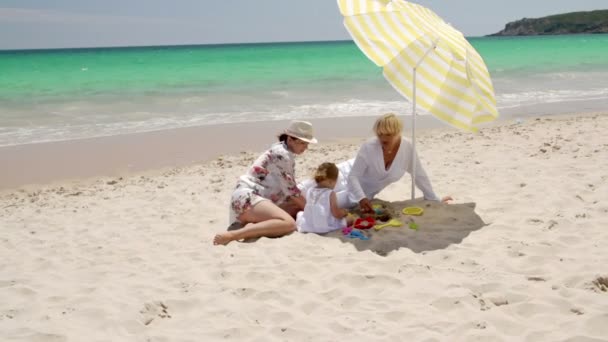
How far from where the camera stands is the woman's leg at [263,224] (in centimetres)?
450

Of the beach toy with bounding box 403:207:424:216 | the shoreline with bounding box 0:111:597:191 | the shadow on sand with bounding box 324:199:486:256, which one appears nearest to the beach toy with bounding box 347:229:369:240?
the shadow on sand with bounding box 324:199:486:256

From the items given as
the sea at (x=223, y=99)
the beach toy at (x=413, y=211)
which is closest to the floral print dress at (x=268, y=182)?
the beach toy at (x=413, y=211)

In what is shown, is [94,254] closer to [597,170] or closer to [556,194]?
[556,194]

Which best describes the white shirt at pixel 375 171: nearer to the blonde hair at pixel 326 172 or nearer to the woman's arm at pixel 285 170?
the blonde hair at pixel 326 172

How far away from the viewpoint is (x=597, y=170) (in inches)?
235

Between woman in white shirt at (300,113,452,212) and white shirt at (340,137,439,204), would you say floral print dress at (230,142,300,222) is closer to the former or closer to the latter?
woman in white shirt at (300,113,452,212)

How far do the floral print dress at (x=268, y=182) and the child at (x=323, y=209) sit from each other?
0.82 feet

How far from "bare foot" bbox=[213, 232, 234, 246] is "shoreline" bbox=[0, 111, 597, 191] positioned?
11.8ft

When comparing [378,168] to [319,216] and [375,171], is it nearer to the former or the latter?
[375,171]

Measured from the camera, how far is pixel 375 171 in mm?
5027

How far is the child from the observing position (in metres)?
4.62

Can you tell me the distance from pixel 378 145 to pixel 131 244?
2428 millimetres

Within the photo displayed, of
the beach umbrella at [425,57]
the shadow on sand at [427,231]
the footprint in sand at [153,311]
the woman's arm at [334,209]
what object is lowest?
the shadow on sand at [427,231]

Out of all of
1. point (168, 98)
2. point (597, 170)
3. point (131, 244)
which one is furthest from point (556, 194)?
point (168, 98)
